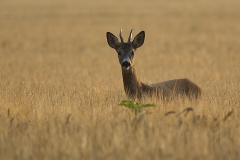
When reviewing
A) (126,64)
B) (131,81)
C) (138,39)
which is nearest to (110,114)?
(126,64)

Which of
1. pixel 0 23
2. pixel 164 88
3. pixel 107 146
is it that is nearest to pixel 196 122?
pixel 107 146

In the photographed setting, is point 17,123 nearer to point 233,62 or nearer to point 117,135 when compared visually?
point 117,135

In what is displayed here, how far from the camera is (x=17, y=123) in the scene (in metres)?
7.27

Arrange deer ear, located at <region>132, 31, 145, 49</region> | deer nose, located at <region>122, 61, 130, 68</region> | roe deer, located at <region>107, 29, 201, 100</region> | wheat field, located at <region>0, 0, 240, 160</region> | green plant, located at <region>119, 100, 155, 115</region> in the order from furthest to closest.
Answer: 1. deer ear, located at <region>132, 31, 145, 49</region>
2. roe deer, located at <region>107, 29, 201, 100</region>
3. deer nose, located at <region>122, 61, 130, 68</region>
4. green plant, located at <region>119, 100, 155, 115</region>
5. wheat field, located at <region>0, 0, 240, 160</region>

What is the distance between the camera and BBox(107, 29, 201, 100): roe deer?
9844 mm

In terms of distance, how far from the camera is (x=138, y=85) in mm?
10000

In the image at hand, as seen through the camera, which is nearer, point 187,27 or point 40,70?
point 40,70

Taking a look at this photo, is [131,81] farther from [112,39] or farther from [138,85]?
[112,39]

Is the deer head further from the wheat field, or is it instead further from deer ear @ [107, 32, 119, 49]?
the wheat field

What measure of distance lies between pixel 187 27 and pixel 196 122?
102 ft

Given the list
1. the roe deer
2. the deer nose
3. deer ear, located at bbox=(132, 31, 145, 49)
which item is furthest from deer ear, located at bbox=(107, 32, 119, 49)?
the deer nose

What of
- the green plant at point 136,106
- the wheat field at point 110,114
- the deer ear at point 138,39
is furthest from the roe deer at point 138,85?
the green plant at point 136,106

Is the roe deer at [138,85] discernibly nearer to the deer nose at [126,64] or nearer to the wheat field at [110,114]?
the deer nose at [126,64]

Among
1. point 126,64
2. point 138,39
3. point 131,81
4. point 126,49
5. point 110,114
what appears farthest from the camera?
point 138,39
